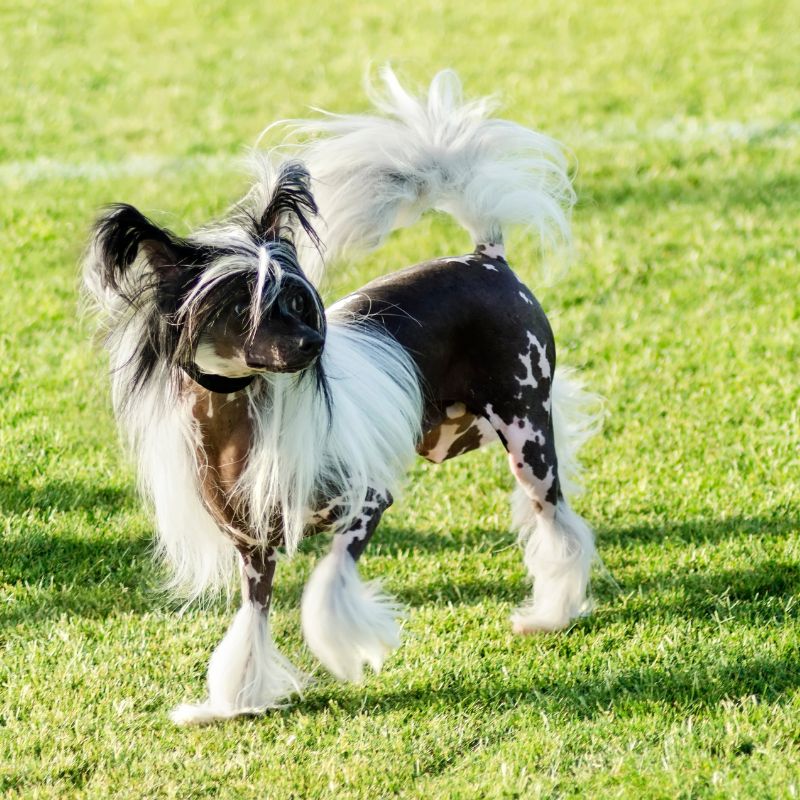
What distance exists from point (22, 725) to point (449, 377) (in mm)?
1467

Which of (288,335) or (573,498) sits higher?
(288,335)

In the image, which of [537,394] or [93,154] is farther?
[93,154]

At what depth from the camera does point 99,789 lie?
3027 millimetres

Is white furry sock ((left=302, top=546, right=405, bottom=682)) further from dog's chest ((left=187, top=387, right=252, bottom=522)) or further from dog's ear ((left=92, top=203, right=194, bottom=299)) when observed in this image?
dog's ear ((left=92, top=203, right=194, bottom=299))

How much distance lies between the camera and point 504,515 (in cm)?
453

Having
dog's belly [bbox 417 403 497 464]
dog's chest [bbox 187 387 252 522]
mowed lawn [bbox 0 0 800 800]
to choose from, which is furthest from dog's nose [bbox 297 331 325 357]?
dog's belly [bbox 417 403 497 464]

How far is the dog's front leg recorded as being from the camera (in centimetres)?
327

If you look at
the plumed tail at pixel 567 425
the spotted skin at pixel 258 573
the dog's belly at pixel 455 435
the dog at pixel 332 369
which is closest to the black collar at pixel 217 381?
the dog at pixel 332 369

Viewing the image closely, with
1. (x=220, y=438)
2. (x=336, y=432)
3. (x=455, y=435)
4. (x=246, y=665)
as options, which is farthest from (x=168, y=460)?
(x=455, y=435)

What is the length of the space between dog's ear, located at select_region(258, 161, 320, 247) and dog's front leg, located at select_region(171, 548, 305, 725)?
34.9 inches

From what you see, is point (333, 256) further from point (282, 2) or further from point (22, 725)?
point (282, 2)

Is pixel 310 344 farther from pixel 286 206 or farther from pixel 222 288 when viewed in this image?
pixel 286 206

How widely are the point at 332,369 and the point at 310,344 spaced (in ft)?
1.23

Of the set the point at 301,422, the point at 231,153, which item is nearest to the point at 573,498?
the point at 301,422
